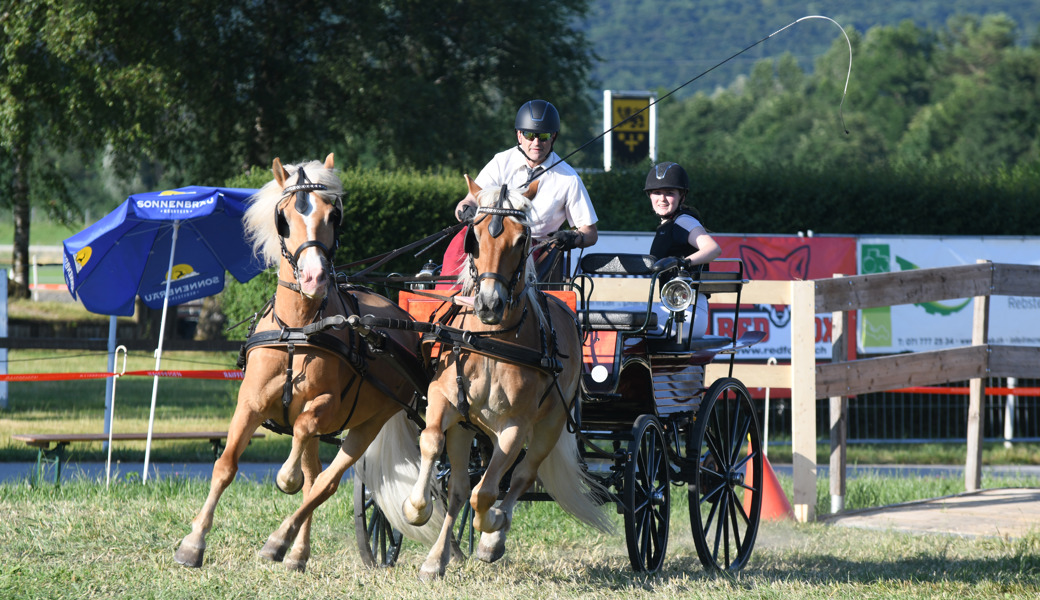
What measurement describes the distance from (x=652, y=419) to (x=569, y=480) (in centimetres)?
65

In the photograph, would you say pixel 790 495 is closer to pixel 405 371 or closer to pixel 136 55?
pixel 405 371

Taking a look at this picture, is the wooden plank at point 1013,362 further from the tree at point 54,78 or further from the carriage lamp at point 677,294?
the tree at point 54,78

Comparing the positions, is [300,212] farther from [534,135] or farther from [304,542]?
[304,542]

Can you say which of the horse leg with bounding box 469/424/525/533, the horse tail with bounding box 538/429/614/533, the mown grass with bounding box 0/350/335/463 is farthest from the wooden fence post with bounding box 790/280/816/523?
the mown grass with bounding box 0/350/335/463

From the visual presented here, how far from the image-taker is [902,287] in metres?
8.20

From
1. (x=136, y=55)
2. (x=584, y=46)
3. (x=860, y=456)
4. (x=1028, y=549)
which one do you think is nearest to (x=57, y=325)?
(x=136, y=55)

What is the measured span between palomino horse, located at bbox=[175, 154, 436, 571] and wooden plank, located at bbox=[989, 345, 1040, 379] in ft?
18.3

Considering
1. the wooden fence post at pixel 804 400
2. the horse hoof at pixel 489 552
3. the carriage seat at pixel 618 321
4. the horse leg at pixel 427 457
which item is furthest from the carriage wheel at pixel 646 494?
the wooden fence post at pixel 804 400

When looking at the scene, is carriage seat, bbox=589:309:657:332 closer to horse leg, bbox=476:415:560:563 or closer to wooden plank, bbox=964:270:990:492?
horse leg, bbox=476:415:560:563

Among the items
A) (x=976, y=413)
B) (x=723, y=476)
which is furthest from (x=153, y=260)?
(x=976, y=413)

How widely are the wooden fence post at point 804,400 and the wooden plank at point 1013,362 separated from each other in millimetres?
1932

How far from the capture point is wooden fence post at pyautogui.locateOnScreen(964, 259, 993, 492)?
28.7ft

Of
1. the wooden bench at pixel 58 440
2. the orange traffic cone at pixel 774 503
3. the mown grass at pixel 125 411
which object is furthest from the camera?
the mown grass at pixel 125 411

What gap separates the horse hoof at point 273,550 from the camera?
5.09 metres
